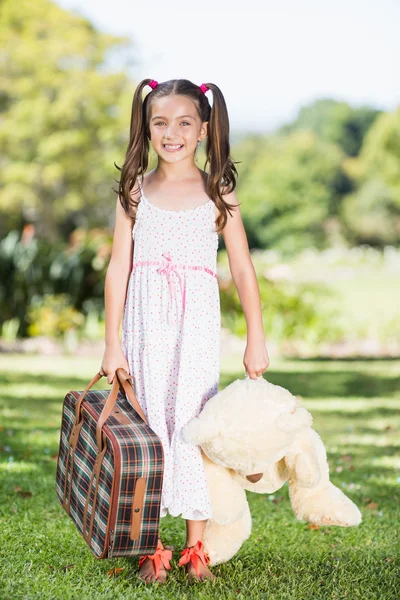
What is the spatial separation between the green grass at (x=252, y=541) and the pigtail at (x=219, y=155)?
3.88ft

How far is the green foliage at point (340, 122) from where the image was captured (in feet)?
165

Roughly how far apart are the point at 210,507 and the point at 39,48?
73.2ft

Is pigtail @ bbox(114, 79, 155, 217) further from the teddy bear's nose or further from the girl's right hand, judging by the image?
the teddy bear's nose

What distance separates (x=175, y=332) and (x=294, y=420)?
48cm

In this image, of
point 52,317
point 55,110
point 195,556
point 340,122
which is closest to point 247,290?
point 195,556

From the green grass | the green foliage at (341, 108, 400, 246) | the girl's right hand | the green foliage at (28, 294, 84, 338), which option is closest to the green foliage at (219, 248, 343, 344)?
the green foliage at (28, 294, 84, 338)

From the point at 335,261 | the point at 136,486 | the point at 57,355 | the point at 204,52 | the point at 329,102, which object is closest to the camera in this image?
the point at 136,486

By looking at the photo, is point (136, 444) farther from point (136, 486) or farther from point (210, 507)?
point (210, 507)

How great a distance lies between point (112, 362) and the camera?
270 centimetres

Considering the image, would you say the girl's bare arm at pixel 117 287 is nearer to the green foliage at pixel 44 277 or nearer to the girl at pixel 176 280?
the girl at pixel 176 280

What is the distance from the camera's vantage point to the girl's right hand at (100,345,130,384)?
2686 millimetres

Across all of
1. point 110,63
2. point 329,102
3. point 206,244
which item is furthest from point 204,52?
point 206,244

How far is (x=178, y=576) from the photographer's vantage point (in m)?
2.67

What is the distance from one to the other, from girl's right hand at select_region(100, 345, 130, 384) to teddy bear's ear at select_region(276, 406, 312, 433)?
1.79 ft
